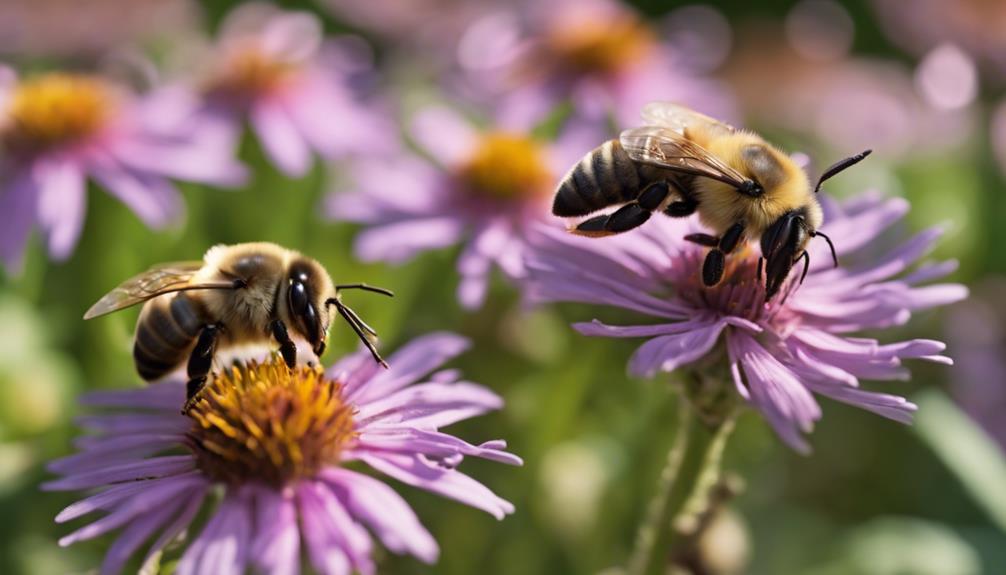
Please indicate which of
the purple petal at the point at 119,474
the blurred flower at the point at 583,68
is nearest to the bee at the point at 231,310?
the purple petal at the point at 119,474

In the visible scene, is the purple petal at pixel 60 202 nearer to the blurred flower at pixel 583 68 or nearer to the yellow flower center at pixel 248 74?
the yellow flower center at pixel 248 74

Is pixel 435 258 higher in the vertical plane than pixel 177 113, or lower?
lower

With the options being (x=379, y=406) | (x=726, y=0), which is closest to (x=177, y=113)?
(x=379, y=406)

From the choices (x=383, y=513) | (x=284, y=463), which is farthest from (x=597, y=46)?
(x=383, y=513)

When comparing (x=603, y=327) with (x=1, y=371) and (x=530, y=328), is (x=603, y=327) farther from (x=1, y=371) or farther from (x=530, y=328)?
(x=1, y=371)

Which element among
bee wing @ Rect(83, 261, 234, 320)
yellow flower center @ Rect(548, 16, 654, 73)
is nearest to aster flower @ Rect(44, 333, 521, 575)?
bee wing @ Rect(83, 261, 234, 320)

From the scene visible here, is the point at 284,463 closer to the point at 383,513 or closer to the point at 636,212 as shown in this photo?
the point at 383,513

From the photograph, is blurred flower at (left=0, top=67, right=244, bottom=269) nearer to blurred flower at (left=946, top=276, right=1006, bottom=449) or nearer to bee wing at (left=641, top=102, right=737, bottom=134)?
bee wing at (left=641, top=102, right=737, bottom=134)
